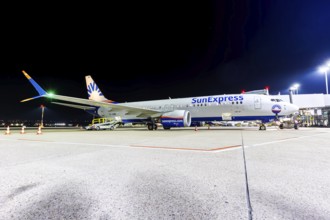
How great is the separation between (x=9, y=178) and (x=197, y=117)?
18278mm

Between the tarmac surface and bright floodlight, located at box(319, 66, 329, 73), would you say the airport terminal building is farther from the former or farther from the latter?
the tarmac surface

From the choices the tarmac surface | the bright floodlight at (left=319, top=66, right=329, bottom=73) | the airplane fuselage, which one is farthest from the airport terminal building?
the tarmac surface

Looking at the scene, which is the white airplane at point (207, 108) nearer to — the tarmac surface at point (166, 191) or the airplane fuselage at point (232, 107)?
the airplane fuselage at point (232, 107)

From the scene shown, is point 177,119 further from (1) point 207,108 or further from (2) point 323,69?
(2) point 323,69

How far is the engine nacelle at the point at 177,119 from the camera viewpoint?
62.4ft

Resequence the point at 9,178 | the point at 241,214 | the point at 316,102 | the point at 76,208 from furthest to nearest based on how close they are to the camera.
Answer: the point at 316,102 → the point at 9,178 → the point at 76,208 → the point at 241,214

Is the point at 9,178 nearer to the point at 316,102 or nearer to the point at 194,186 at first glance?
the point at 194,186

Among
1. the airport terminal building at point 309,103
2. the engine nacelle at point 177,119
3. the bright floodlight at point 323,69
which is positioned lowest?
the engine nacelle at point 177,119

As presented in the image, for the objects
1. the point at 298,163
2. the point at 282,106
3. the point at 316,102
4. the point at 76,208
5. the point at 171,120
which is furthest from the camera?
the point at 316,102

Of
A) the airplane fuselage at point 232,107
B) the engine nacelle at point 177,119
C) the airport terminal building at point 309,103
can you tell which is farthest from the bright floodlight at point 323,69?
the engine nacelle at point 177,119

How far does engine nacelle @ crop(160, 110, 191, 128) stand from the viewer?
749 inches

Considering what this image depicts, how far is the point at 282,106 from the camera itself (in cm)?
1738

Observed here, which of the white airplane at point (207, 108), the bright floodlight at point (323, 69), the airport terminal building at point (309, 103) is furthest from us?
the airport terminal building at point (309, 103)

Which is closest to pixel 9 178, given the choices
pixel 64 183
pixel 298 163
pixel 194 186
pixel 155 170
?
pixel 64 183
